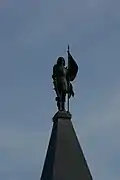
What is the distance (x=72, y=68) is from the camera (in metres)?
24.0

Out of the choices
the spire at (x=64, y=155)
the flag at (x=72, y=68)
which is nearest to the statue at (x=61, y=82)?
the flag at (x=72, y=68)

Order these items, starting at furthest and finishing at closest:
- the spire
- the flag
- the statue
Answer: the flag < the statue < the spire

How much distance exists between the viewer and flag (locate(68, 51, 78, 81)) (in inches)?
937

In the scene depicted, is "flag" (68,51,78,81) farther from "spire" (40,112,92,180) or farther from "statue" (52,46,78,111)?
"spire" (40,112,92,180)

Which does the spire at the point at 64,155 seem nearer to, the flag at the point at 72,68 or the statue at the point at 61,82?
the statue at the point at 61,82

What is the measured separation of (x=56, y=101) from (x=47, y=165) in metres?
2.49

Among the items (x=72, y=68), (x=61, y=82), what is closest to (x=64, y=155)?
(x=61, y=82)

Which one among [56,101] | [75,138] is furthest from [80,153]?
[56,101]

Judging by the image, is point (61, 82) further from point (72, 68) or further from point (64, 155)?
point (64, 155)

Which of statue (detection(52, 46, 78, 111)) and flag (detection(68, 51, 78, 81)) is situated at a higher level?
flag (detection(68, 51, 78, 81))

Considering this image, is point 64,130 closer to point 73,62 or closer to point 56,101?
point 56,101

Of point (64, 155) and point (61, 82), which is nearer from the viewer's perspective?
point (64, 155)

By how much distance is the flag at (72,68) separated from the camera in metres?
23.8

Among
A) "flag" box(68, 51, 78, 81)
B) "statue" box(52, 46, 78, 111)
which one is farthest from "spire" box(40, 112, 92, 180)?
"flag" box(68, 51, 78, 81)
